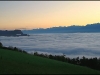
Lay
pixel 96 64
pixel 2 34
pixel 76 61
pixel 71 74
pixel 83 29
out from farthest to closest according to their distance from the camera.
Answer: pixel 83 29 → pixel 2 34 → pixel 76 61 → pixel 96 64 → pixel 71 74

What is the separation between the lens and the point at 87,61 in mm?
15031

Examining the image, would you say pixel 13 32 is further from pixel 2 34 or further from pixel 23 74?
pixel 23 74

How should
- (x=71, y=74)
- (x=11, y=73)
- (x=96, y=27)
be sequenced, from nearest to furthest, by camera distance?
(x=11, y=73) → (x=71, y=74) → (x=96, y=27)

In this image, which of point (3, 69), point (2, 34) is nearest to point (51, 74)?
point (3, 69)

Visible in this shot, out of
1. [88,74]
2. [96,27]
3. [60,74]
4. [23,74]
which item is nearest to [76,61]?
[88,74]

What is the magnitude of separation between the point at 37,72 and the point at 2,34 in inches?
4037

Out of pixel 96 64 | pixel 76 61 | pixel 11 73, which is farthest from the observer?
pixel 76 61

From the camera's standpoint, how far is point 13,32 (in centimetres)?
11038

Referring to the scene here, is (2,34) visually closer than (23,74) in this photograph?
No

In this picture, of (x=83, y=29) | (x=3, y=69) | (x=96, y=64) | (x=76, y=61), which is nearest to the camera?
(x=3, y=69)

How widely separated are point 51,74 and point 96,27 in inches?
5242

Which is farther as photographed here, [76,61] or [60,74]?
[76,61]

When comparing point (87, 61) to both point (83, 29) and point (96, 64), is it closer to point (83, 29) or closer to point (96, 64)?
point (96, 64)

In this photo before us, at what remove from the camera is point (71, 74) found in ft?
31.1
